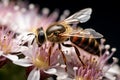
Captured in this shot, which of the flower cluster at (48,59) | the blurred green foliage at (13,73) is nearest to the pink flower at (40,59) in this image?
the flower cluster at (48,59)

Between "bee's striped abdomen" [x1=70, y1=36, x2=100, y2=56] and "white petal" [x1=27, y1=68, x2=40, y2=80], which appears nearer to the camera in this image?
"white petal" [x1=27, y1=68, x2=40, y2=80]

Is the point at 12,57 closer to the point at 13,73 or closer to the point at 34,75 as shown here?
the point at 34,75

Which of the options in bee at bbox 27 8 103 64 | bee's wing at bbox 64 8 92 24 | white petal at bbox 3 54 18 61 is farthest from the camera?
bee's wing at bbox 64 8 92 24

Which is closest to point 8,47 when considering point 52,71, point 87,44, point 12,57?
point 12,57

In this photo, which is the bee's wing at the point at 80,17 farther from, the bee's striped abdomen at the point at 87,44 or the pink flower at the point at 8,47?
the pink flower at the point at 8,47

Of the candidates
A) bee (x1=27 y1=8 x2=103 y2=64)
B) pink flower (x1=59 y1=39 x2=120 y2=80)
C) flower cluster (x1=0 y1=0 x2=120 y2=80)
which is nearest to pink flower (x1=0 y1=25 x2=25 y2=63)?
flower cluster (x1=0 y1=0 x2=120 y2=80)

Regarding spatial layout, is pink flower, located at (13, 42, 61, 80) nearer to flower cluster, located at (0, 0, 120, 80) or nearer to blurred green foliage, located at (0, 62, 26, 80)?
flower cluster, located at (0, 0, 120, 80)

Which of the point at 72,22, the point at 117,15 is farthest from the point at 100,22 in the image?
the point at 72,22
